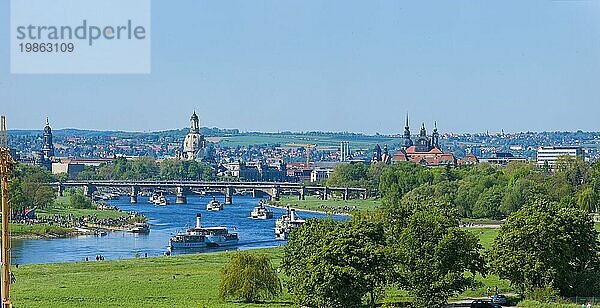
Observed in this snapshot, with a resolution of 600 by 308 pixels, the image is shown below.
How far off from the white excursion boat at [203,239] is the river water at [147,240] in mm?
876

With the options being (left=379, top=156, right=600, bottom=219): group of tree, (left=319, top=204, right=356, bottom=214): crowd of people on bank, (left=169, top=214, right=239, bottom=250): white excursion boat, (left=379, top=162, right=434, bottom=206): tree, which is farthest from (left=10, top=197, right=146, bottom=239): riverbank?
(left=379, top=162, right=434, bottom=206): tree

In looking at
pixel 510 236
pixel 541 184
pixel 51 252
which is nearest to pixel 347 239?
pixel 510 236

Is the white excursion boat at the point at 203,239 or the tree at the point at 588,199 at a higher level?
the tree at the point at 588,199

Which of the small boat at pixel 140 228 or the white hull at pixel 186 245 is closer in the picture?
the white hull at pixel 186 245

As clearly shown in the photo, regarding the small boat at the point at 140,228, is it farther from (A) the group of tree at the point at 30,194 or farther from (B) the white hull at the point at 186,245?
(B) the white hull at the point at 186,245

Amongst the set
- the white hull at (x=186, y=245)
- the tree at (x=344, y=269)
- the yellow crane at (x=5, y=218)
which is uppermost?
the yellow crane at (x=5, y=218)

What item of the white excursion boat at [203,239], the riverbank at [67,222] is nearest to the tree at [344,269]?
the white excursion boat at [203,239]

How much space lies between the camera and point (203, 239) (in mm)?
80625

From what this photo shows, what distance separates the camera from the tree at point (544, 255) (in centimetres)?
3878

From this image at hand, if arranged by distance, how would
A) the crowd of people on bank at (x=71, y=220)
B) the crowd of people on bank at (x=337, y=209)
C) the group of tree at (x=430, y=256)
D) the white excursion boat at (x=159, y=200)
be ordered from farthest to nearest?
1. the white excursion boat at (x=159, y=200)
2. the crowd of people on bank at (x=337, y=209)
3. the crowd of people on bank at (x=71, y=220)
4. the group of tree at (x=430, y=256)

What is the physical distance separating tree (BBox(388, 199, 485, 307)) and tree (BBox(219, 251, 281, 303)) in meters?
5.65

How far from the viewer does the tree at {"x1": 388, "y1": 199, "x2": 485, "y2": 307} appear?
36.5 metres

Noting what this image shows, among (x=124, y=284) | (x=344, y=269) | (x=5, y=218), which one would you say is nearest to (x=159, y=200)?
(x=124, y=284)

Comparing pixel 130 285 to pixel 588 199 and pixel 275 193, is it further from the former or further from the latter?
pixel 275 193
